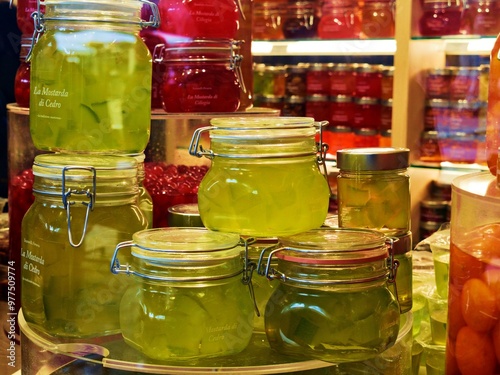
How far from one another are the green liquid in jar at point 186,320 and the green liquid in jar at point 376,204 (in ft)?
1.00

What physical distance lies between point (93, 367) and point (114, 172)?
27 centimetres

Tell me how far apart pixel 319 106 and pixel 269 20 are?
41cm

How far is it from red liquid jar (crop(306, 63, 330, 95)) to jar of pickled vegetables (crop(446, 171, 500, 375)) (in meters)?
2.16

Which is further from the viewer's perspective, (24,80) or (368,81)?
(368,81)

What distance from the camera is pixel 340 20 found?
2998 millimetres

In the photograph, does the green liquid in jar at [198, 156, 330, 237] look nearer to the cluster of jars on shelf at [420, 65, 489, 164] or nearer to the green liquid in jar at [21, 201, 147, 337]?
the green liquid in jar at [21, 201, 147, 337]

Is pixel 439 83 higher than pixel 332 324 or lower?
higher

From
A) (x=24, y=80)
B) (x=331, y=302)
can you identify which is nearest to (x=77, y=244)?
(x=331, y=302)

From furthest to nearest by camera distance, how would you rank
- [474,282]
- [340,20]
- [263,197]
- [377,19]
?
[340,20] < [377,19] < [263,197] < [474,282]

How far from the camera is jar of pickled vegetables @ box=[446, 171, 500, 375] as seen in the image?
0.87 metres

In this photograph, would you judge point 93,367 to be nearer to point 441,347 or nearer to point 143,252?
point 143,252

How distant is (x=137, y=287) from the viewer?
1.02 m

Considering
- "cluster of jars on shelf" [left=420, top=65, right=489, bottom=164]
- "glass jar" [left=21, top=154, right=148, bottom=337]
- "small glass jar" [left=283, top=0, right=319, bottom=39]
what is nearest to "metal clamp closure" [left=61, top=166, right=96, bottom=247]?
"glass jar" [left=21, top=154, right=148, bottom=337]

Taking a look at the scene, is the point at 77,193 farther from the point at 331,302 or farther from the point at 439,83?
the point at 439,83
